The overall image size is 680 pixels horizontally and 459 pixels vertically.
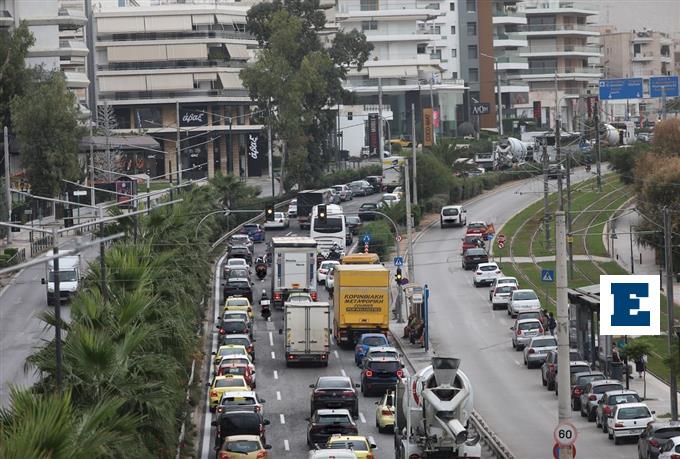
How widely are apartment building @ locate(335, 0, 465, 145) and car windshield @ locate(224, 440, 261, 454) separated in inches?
5279

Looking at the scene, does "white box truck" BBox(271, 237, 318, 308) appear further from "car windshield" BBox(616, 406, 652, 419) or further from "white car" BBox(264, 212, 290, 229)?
"white car" BBox(264, 212, 290, 229)

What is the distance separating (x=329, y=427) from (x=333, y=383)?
4.95m

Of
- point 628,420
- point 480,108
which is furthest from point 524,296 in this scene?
point 480,108

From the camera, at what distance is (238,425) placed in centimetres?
4066

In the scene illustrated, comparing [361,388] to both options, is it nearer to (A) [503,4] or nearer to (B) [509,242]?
(B) [509,242]

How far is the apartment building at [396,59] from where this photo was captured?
17350cm

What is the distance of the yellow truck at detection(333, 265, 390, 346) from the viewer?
6109 centimetres

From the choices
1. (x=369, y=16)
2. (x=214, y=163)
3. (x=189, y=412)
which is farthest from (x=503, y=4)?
(x=189, y=412)

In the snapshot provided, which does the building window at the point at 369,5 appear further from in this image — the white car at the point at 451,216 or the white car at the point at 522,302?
the white car at the point at 522,302

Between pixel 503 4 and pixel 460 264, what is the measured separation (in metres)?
112

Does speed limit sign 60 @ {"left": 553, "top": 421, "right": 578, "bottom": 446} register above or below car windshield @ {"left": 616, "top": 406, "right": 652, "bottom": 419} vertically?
above

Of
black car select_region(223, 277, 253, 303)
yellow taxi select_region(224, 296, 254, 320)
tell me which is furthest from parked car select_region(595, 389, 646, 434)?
black car select_region(223, 277, 253, 303)

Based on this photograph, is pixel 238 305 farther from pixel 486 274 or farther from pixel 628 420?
pixel 628 420

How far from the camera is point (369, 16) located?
6821 inches
